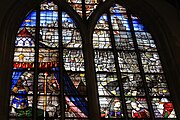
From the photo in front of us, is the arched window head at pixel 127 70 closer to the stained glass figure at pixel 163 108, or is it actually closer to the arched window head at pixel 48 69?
the stained glass figure at pixel 163 108

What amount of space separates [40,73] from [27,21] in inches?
58.1

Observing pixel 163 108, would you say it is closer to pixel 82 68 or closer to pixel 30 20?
pixel 82 68

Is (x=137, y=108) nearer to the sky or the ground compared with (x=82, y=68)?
nearer to the ground

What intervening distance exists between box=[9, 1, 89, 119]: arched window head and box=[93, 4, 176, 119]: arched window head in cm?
43

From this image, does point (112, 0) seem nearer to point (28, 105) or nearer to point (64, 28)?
point (64, 28)

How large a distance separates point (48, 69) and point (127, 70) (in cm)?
163

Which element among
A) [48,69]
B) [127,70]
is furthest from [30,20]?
[127,70]

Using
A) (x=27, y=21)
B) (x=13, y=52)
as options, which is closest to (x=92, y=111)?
(x=13, y=52)

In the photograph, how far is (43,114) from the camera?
7.32 metres

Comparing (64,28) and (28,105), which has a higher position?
(64,28)

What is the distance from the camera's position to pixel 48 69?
26.3ft

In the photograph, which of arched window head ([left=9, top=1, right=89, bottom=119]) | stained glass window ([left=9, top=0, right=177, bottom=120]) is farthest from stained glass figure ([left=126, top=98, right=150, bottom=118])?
arched window head ([left=9, top=1, right=89, bottom=119])

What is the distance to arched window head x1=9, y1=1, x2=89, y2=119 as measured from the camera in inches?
293

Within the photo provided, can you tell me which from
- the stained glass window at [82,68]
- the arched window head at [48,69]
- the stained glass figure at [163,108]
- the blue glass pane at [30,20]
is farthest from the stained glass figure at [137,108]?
the blue glass pane at [30,20]
